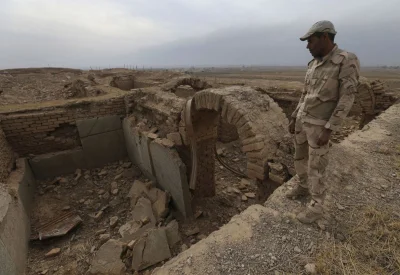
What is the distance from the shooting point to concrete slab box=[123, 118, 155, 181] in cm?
541

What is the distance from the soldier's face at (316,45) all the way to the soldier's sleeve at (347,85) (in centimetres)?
24

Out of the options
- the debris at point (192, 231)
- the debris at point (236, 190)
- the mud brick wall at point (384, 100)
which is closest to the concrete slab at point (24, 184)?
the debris at point (192, 231)

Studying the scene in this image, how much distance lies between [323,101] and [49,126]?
6.17m

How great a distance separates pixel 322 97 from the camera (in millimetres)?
2133

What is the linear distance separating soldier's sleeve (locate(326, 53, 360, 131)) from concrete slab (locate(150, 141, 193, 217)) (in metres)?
3.14

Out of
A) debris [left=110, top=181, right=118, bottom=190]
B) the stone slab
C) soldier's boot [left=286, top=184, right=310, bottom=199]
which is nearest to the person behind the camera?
soldier's boot [left=286, top=184, right=310, bottom=199]

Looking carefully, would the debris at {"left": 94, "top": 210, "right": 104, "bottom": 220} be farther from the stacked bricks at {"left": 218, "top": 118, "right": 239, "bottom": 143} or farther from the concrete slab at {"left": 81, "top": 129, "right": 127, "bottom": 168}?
the stacked bricks at {"left": 218, "top": 118, "right": 239, "bottom": 143}

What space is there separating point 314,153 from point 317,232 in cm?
77

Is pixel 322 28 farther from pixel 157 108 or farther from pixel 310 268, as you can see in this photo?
pixel 157 108

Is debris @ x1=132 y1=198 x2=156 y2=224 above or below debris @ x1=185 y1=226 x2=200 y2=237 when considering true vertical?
above

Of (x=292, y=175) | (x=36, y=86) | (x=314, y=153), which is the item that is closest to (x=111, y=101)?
(x=292, y=175)

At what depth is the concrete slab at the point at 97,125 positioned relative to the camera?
6025mm

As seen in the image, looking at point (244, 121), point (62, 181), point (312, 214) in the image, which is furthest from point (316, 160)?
point (62, 181)

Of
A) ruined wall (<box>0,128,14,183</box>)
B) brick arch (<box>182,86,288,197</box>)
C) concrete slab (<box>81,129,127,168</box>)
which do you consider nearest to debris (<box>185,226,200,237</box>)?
brick arch (<box>182,86,288,197</box>)
